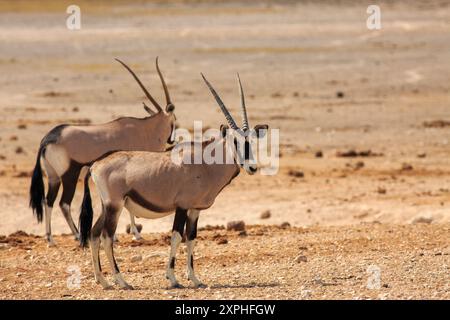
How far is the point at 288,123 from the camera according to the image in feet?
95.9

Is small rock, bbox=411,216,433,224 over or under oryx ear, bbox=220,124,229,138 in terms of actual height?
Answer: under

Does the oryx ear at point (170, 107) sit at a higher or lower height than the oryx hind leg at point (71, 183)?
higher

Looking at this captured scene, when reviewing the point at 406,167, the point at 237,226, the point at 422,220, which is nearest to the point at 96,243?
the point at 237,226

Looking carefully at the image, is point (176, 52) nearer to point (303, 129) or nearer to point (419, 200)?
point (303, 129)

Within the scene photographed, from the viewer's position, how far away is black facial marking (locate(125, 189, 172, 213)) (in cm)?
1141

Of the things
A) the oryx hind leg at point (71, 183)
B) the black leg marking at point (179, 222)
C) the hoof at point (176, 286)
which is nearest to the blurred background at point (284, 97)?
the oryx hind leg at point (71, 183)

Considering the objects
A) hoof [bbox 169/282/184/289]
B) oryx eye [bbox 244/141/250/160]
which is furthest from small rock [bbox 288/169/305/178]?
hoof [bbox 169/282/184/289]

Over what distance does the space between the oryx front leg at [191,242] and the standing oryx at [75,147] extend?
3.37 metres

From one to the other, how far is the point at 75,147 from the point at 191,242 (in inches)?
154

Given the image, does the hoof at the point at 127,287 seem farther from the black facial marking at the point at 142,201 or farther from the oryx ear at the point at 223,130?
the oryx ear at the point at 223,130

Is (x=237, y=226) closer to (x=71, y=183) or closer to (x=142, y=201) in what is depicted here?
(x=71, y=183)

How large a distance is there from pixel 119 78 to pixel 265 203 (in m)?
21.3

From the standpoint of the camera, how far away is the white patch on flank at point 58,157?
1512 cm

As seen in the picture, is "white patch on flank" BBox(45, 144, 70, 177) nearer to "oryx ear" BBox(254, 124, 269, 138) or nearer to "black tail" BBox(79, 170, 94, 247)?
"black tail" BBox(79, 170, 94, 247)
